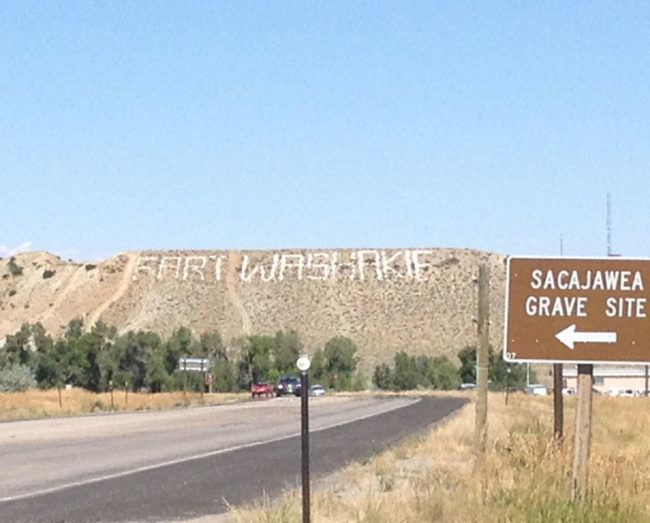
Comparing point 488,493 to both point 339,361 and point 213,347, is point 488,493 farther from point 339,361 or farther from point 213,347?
point 339,361

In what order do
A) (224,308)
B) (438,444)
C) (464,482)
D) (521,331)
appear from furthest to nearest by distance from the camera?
1. (224,308)
2. (438,444)
3. (464,482)
4. (521,331)

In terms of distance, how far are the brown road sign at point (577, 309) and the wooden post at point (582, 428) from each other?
32 centimetres

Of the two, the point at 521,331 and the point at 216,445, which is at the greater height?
the point at 521,331

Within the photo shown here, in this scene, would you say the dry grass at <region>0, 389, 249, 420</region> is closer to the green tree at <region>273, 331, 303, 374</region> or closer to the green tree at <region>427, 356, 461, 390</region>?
the green tree at <region>273, 331, 303, 374</region>

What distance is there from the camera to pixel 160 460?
25219 millimetres

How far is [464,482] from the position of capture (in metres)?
14.4

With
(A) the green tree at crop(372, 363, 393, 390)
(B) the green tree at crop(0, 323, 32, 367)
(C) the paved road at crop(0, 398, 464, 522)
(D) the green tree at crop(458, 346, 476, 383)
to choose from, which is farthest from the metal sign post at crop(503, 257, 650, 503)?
(D) the green tree at crop(458, 346, 476, 383)

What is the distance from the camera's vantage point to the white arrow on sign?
1146 cm

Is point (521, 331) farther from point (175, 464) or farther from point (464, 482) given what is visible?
point (175, 464)

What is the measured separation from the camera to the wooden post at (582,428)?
1162 centimetres

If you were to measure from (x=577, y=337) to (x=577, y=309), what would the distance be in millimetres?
260

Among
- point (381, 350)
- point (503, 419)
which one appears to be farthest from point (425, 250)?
point (503, 419)

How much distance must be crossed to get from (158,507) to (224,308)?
371 ft

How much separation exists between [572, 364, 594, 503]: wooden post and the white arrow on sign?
0.31 meters
